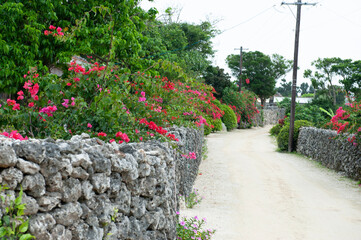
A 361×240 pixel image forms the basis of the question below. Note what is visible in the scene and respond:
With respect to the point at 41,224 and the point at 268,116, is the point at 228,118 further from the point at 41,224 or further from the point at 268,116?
the point at 41,224

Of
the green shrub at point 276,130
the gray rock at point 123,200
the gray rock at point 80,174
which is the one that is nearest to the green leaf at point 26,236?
the gray rock at point 80,174

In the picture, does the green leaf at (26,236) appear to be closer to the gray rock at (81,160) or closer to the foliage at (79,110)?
the gray rock at (81,160)

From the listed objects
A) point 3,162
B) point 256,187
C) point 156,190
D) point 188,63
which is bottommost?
point 256,187

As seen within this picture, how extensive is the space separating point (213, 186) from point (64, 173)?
783 centimetres

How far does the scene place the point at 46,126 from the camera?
4.84m

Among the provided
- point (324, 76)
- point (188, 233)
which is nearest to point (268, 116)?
point (324, 76)

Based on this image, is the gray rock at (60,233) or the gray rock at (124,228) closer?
the gray rock at (60,233)

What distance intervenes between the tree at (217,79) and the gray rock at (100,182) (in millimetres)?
31579

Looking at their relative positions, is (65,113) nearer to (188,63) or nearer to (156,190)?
(156,190)

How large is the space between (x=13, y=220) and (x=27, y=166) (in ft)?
1.10

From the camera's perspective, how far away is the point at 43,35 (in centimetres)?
1114

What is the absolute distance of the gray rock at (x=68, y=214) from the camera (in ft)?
8.43

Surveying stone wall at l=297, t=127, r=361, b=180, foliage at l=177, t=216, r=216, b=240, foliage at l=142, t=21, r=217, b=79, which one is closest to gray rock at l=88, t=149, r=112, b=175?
foliage at l=177, t=216, r=216, b=240

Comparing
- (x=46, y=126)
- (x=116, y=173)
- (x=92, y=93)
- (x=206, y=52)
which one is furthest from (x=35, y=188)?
(x=206, y=52)
